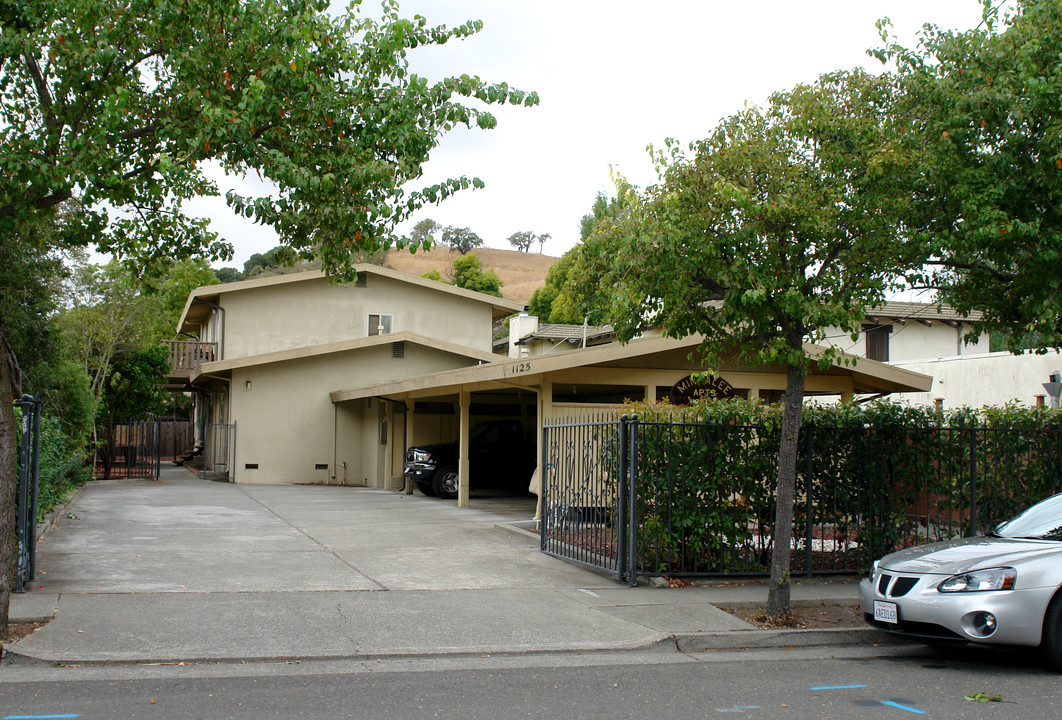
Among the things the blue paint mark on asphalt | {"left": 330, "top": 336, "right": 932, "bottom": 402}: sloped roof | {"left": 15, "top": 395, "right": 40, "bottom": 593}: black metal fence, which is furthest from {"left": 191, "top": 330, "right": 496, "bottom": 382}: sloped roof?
the blue paint mark on asphalt

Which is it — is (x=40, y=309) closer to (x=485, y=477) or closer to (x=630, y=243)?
(x=485, y=477)

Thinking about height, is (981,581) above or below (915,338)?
below

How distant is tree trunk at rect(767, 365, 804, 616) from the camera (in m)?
8.80

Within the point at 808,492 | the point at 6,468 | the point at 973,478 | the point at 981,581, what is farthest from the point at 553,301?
the point at 981,581

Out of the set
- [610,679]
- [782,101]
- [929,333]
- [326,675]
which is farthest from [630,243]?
[929,333]

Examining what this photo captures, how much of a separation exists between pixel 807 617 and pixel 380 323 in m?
24.0

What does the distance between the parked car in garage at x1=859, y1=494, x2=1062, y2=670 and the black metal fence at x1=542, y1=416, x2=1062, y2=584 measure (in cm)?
271

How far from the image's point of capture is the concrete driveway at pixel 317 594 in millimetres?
→ 7598

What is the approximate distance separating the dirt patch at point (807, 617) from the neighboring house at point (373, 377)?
20.2 feet

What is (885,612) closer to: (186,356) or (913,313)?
(913,313)

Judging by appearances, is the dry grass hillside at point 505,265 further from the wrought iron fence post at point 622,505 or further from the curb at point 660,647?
the curb at point 660,647

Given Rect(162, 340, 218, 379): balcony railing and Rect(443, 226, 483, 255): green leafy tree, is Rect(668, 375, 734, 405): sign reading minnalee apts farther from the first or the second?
Rect(443, 226, 483, 255): green leafy tree

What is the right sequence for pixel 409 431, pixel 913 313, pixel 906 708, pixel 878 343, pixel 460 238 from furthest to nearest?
pixel 460 238 < pixel 878 343 < pixel 913 313 < pixel 409 431 < pixel 906 708

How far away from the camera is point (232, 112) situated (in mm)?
8555
